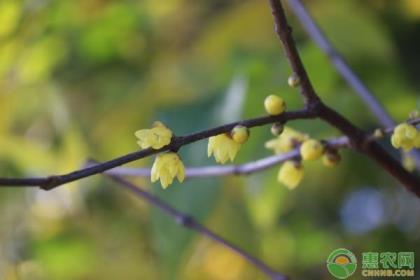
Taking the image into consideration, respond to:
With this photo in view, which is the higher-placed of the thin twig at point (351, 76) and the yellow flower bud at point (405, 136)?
the yellow flower bud at point (405, 136)

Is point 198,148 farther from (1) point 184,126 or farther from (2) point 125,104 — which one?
(2) point 125,104

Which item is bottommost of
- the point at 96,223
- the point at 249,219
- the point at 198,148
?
the point at 96,223

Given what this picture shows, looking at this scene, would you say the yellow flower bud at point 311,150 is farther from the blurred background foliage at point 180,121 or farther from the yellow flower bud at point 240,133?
the blurred background foliage at point 180,121

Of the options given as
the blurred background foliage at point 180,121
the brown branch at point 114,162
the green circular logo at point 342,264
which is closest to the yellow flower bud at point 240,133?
the brown branch at point 114,162

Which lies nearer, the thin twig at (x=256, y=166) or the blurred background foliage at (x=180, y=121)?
the thin twig at (x=256, y=166)

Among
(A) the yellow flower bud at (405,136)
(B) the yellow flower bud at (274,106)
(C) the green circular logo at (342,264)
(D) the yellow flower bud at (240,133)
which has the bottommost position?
(C) the green circular logo at (342,264)

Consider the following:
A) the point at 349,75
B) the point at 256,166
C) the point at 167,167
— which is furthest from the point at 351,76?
the point at 167,167

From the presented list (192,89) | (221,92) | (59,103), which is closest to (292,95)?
(221,92)
